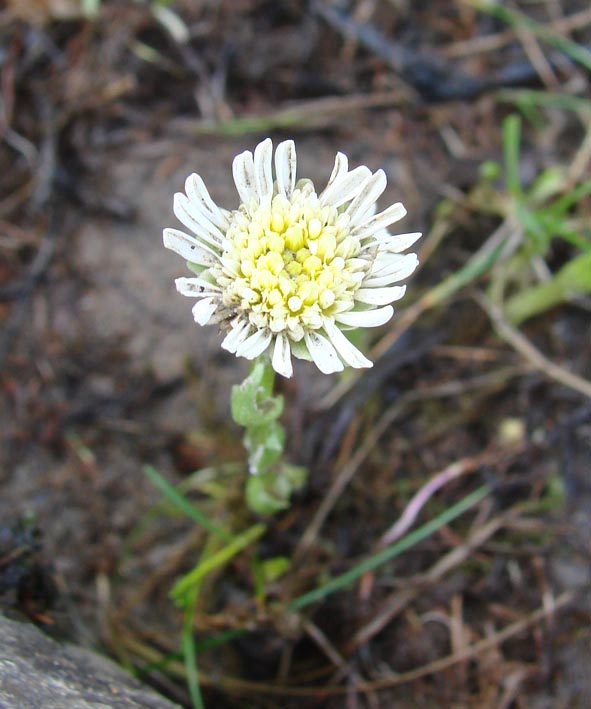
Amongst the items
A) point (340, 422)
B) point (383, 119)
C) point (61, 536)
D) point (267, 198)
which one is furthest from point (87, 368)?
point (383, 119)

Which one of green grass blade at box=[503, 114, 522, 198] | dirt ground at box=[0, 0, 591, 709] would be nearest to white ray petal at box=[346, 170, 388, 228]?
dirt ground at box=[0, 0, 591, 709]

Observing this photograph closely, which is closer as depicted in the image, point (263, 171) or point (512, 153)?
point (263, 171)

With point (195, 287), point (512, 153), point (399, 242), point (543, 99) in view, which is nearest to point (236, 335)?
point (195, 287)

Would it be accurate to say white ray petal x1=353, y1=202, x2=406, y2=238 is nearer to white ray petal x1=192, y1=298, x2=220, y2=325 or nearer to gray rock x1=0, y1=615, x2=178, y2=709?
white ray petal x1=192, y1=298, x2=220, y2=325

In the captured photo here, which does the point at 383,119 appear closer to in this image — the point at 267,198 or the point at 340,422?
the point at 340,422

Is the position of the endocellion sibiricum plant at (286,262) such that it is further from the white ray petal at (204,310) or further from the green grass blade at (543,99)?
the green grass blade at (543,99)

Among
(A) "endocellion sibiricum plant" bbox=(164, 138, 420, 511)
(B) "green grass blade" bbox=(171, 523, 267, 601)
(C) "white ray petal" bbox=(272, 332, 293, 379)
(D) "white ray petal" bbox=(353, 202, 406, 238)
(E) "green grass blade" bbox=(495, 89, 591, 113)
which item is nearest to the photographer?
(C) "white ray petal" bbox=(272, 332, 293, 379)

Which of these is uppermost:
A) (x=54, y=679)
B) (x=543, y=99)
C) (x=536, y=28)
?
(x=536, y=28)

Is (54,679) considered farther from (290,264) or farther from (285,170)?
(285,170)
